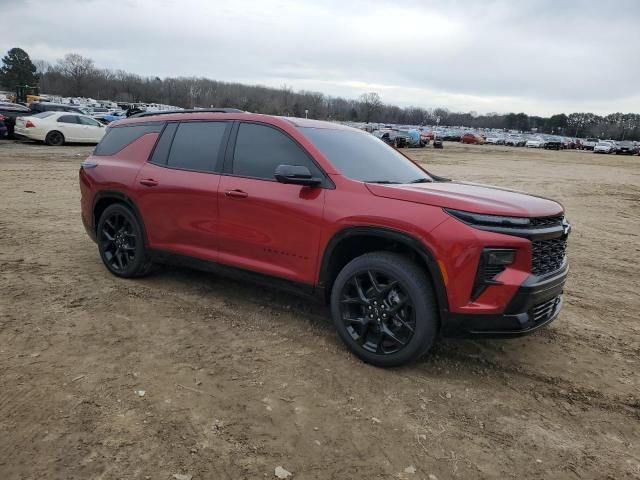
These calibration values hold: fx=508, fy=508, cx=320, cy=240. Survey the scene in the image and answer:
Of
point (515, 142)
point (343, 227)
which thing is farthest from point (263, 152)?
point (515, 142)

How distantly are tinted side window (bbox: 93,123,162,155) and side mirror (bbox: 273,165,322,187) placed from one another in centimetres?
199

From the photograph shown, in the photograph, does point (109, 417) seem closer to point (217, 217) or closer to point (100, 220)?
point (217, 217)

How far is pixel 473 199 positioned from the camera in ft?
11.6

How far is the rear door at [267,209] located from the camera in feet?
13.0

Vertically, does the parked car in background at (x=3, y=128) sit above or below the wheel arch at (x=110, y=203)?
above

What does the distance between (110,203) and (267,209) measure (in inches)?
91.2

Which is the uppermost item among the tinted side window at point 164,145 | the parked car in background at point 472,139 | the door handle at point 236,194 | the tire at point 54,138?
the parked car in background at point 472,139

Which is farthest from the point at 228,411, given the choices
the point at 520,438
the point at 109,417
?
the point at 520,438

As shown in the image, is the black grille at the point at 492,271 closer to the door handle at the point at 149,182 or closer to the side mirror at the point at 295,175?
the side mirror at the point at 295,175

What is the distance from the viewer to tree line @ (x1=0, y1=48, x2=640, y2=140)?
410 ft

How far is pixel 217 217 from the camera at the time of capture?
4469mm

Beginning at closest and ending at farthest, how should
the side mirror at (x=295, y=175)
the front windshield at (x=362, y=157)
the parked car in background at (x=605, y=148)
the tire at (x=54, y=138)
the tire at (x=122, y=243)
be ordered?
1. the side mirror at (x=295, y=175)
2. the front windshield at (x=362, y=157)
3. the tire at (x=122, y=243)
4. the tire at (x=54, y=138)
5. the parked car in background at (x=605, y=148)

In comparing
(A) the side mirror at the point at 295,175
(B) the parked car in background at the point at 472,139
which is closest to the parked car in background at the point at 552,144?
(B) the parked car in background at the point at 472,139

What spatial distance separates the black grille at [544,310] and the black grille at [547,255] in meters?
0.24
